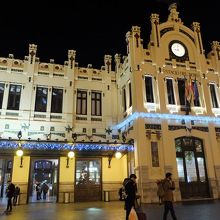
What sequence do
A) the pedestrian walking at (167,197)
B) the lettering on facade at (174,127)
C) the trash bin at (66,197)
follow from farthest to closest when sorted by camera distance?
the lettering on facade at (174,127) → the trash bin at (66,197) → the pedestrian walking at (167,197)

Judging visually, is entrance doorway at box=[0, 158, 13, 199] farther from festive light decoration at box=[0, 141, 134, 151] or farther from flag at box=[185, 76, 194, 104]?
flag at box=[185, 76, 194, 104]

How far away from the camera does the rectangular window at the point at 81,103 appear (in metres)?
23.6

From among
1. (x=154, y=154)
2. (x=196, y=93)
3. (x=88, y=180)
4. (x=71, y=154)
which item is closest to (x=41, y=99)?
(x=71, y=154)

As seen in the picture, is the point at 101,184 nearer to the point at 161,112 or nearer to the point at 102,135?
the point at 102,135

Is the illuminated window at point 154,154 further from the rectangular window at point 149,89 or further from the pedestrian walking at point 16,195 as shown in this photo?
the pedestrian walking at point 16,195

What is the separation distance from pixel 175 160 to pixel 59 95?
38.7ft

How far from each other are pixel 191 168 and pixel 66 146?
10333 millimetres

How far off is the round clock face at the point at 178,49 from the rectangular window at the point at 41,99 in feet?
41.2

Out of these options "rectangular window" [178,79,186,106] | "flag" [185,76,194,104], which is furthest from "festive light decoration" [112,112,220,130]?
"flag" [185,76,194,104]

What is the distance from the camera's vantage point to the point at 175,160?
2008cm

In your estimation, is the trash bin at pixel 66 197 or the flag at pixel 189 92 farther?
the flag at pixel 189 92

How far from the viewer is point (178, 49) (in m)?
24.1

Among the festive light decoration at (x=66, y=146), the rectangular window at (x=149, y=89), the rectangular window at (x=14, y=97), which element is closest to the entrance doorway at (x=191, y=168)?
the rectangular window at (x=149, y=89)

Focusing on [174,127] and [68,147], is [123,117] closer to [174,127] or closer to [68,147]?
[174,127]
